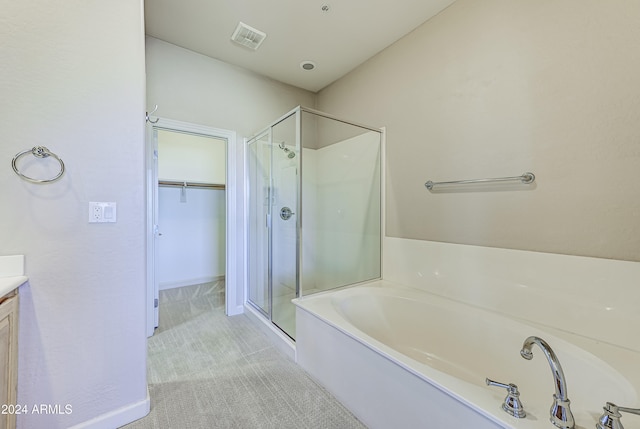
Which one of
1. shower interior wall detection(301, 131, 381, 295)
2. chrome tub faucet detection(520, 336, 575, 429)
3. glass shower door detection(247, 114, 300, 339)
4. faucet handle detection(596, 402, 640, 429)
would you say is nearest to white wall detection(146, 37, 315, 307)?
glass shower door detection(247, 114, 300, 339)

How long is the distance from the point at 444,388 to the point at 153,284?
244 centimetres

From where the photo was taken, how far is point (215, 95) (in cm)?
272

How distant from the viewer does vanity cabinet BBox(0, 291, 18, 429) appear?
0.98 metres

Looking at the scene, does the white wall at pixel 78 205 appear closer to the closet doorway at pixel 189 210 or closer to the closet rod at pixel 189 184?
the closet doorway at pixel 189 210

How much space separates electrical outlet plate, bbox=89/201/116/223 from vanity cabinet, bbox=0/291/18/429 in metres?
0.42

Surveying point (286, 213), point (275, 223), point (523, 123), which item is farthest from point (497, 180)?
point (275, 223)

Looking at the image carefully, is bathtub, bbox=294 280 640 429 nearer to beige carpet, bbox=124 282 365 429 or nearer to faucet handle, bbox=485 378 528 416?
faucet handle, bbox=485 378 528 416

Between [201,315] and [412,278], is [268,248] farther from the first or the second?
[412,278]

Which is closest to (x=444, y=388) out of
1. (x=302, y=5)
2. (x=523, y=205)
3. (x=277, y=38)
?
(x=523, y=205)

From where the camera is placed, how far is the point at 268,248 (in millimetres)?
2775

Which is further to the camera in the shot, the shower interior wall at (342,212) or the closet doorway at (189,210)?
the closet doorway at (189,210)

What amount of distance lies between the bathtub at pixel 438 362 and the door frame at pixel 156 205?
1.18 meters

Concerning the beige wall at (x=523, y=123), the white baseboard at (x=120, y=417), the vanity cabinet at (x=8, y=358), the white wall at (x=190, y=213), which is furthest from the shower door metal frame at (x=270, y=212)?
the vanity cabinet at (x=8, y=358)

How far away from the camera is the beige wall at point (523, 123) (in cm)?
132
